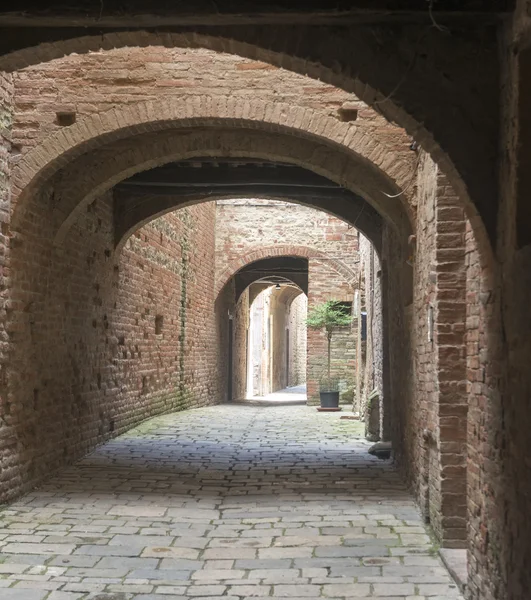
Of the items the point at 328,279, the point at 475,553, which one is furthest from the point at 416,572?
the point at 328,279

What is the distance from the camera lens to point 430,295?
5.69 m

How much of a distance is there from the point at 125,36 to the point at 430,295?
2959 millimetres

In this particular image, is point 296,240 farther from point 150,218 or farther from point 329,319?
point 150,218

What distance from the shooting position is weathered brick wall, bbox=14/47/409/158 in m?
7.16

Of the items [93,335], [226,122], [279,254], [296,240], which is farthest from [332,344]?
[226,122]

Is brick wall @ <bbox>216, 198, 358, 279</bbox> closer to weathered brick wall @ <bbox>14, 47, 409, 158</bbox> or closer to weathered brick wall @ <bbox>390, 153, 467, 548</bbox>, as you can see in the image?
weathered brick wall @ <bbox>14, 47, 409, 158</bbox>

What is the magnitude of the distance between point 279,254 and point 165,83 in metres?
11.3

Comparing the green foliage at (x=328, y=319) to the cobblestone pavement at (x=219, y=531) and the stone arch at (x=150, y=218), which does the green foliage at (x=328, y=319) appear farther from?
the cobblestone pavement at (x=219, y=531)

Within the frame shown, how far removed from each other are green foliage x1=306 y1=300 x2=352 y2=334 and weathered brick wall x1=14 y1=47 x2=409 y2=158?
416 inches

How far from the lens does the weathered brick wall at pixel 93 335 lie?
6996mm

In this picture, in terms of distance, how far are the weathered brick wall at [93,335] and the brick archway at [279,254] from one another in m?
1.79

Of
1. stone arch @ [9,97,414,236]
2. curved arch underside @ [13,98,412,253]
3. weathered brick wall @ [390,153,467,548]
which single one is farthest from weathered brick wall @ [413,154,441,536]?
curved arch underside @ [13,98,412,253]

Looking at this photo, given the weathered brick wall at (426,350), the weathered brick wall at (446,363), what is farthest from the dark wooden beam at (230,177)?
the weathered brick wall at (446,363)

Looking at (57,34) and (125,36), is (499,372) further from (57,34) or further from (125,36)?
(57,34)
